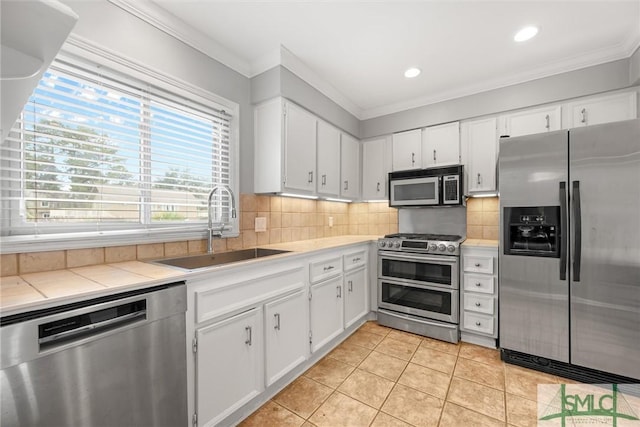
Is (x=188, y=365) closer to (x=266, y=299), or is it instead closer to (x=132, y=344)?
(x=132, y=344)

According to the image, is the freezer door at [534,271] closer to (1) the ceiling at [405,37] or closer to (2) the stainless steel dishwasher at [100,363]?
(1) the ceiling at [405,37]

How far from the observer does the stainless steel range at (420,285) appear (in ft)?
8.34

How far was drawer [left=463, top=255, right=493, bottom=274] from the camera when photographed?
2.44 meters

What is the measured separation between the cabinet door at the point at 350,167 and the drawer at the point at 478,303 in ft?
5.44

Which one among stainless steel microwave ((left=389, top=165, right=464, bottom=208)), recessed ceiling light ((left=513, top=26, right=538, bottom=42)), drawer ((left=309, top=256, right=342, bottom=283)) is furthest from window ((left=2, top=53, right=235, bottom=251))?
recessed ceiling light ((left=513, top=26, right=538, bottom=42))

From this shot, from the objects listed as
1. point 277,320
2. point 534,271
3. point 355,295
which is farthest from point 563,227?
point 277,320

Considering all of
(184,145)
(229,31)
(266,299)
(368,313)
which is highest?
(229,31)

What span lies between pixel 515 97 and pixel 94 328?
3608 millimetres

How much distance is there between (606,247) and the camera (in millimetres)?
1883

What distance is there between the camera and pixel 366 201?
3.72 m

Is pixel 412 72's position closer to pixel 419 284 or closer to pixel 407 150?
pixel 407 150

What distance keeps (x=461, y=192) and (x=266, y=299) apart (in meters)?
2.21

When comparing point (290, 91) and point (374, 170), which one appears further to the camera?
point (374, 170)

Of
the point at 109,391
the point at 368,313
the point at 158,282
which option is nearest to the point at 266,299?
the point at 158,282
